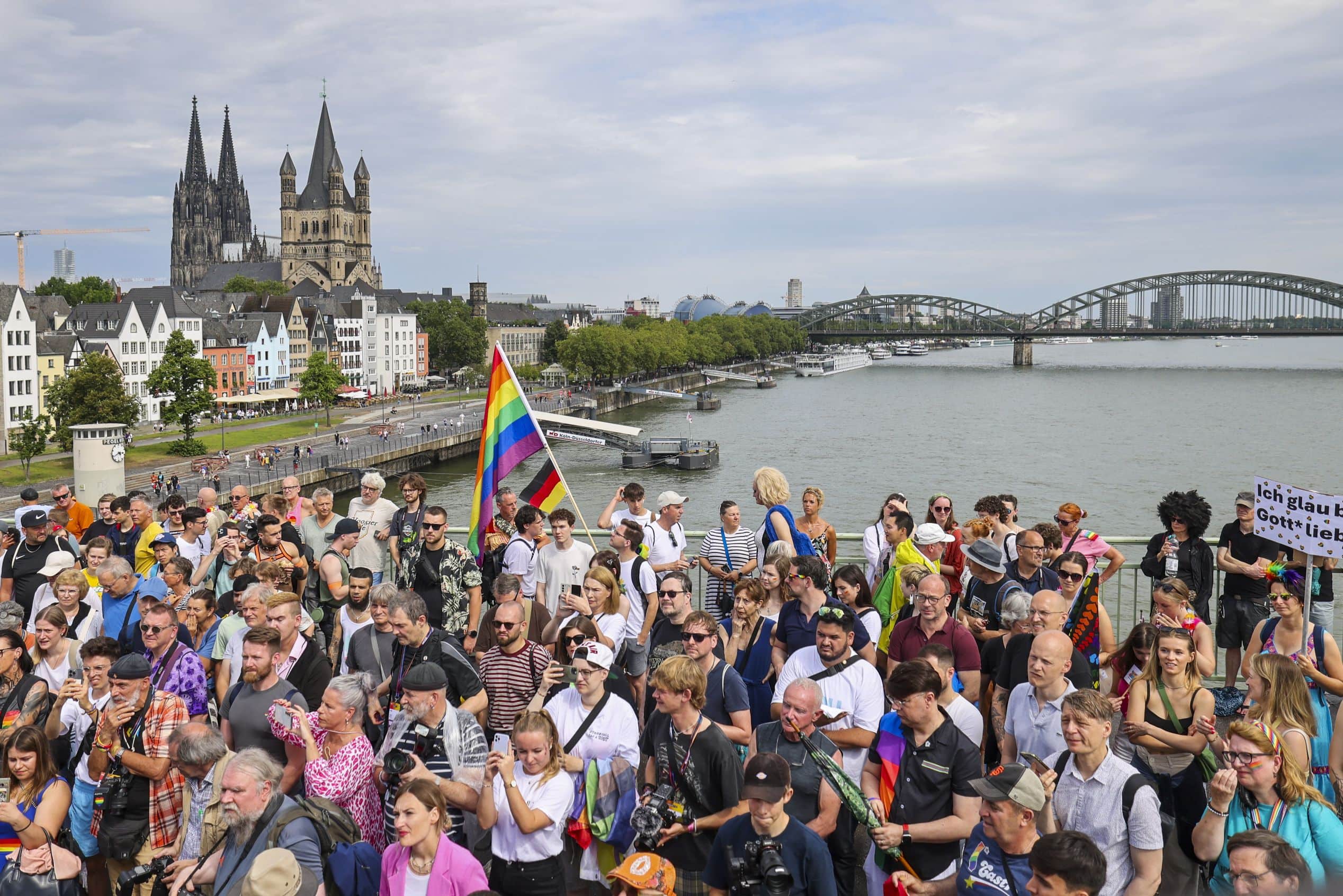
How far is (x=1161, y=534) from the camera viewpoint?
6.49m

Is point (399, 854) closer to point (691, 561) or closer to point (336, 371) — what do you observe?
point (691, 561)

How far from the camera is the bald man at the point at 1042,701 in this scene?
13.1 ft

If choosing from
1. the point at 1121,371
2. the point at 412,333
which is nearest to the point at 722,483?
the point at 412,333

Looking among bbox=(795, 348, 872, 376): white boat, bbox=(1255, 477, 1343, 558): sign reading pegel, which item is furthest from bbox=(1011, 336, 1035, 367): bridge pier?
bbox=(1255, 477, 1343, 558): sign reading pegel

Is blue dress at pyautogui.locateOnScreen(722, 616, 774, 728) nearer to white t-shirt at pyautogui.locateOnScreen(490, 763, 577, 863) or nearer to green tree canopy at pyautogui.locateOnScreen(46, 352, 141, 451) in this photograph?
white t-shirt at pyautogui.locateOnScreen(490, 763, 577, 863)

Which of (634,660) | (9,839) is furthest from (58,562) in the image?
(634,660)

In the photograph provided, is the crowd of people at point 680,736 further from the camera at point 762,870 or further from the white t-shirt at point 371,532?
the white t-shirt at point 371,532

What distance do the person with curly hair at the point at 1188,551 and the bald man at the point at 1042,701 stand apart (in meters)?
2.30

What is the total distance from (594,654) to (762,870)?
104 centimetres

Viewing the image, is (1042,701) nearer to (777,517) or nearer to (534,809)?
(534,809)

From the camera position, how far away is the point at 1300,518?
17.5 feet

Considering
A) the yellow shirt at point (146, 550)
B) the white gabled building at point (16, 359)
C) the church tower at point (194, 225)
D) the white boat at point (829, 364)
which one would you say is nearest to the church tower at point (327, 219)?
the church tower at point (194, 225)

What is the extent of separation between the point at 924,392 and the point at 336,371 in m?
46.3

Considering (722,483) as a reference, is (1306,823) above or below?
above
